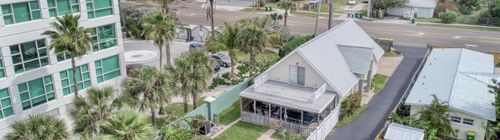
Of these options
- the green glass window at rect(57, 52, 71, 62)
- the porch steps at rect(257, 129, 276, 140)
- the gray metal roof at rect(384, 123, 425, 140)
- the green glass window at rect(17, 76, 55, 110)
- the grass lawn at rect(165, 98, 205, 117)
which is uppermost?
the green glass window at rect(57, 52, 71, 62)

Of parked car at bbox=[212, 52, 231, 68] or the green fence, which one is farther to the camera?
parked car at bbox=[212, 52, 231, 68]

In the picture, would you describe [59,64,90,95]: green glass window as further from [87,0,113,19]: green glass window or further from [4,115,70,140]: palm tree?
[4,115,70,140]: palm tree

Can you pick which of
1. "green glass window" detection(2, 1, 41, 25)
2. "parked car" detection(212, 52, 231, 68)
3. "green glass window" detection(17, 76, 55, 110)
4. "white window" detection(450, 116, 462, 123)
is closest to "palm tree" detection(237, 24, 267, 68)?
"parked car" detection(212, 52, 231, 68)

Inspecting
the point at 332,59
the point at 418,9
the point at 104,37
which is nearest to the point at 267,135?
the point at 332,59

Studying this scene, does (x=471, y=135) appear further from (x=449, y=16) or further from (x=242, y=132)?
(x=449, y=16)

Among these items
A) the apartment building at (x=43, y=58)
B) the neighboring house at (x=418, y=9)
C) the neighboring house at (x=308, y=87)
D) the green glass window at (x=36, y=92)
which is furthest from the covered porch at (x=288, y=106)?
the neighboring house at (x=418, y=9)

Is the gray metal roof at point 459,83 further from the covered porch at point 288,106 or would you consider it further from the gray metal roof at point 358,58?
the covered porch at point 288,106

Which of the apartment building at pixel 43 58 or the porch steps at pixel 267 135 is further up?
the apartment building at pixel 43 58

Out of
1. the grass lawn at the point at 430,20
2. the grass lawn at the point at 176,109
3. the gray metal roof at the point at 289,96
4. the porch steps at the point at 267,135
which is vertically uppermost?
the grass lawn at the point at 430,20
